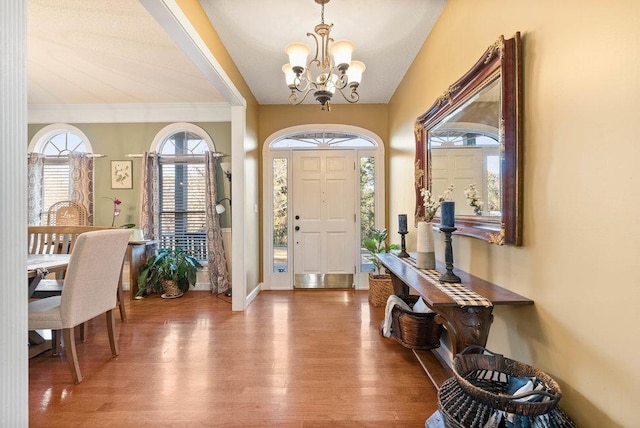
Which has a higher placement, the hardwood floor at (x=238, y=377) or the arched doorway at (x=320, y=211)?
the arched doorway at (x=320, y=211)

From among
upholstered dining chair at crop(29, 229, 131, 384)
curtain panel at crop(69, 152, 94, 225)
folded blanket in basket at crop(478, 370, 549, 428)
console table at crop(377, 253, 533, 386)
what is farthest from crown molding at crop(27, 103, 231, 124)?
folded blanket in basket at crop(478, 370, 549, 428)

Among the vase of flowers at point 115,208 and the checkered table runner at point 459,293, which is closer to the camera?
the checkered table runner at point 459,293

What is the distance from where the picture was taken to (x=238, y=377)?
7.10 ft

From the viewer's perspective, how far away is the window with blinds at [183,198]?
182 inches

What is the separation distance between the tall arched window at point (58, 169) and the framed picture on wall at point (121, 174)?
0.99 ft

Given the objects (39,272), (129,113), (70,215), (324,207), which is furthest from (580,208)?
(70,215)

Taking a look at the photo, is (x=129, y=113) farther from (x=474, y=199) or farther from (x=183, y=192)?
(x=474, y=199)

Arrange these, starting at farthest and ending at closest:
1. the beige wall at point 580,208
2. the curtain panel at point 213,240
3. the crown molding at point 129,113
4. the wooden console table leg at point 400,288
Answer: the crown molding at point 129,113 → the curtain panel at point 213,240 → the wooden console table leg at point 400,288 → the beige wall at point 580,208

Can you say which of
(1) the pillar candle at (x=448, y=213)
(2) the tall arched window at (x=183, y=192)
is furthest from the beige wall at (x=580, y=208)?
(2) the tall arched window at (x=183, y=192)

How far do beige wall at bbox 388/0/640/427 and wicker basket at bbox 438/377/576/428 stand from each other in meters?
0.13

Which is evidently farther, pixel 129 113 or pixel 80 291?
pixel 129 113

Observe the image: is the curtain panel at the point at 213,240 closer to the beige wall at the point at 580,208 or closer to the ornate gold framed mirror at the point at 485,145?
the ornate gold framed mirror at the point at 485,145

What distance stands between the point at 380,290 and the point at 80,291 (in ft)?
9.33

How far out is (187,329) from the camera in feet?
10.1
